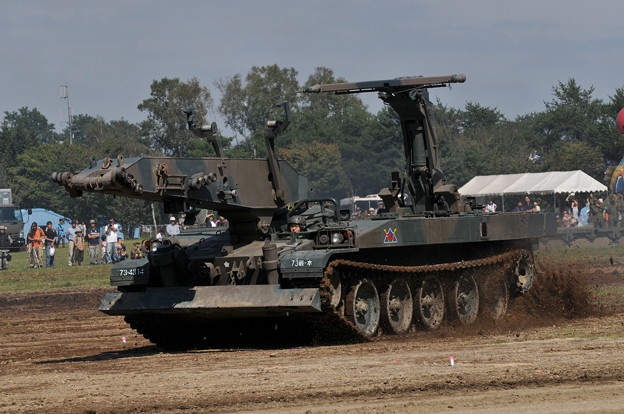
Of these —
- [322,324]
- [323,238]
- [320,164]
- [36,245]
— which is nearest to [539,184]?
[36,245]

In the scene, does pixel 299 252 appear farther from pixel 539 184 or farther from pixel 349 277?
pixel 539 184

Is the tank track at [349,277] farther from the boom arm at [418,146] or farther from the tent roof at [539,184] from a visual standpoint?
the tent roof at [539,184]

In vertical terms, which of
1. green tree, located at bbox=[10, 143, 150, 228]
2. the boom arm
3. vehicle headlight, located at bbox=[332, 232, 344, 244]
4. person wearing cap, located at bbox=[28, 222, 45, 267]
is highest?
green tree, located at bbox=[10, 143, 150, 228]

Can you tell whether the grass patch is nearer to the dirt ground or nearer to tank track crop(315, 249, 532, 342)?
the dirt ground

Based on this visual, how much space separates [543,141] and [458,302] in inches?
3152

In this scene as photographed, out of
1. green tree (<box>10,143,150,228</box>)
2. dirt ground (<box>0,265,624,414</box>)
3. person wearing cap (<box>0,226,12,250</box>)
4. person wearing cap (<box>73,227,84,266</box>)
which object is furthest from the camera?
green tree (<box>10,143,150,228</box>)

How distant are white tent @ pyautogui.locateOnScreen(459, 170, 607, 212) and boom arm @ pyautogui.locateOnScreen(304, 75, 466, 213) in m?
33.1

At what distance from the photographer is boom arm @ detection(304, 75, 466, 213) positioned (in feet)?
65.7

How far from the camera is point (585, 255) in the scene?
36625 millimetres

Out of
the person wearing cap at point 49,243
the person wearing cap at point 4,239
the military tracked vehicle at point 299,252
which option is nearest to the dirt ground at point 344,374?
the military tracked vehicle at point 299,252

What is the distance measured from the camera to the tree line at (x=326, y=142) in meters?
76.2

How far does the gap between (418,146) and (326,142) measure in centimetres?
7123

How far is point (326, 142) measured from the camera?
301ft

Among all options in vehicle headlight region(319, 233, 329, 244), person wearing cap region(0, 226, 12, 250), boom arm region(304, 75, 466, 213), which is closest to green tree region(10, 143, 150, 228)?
person wearing cap region(0, 226, 12, 250)
